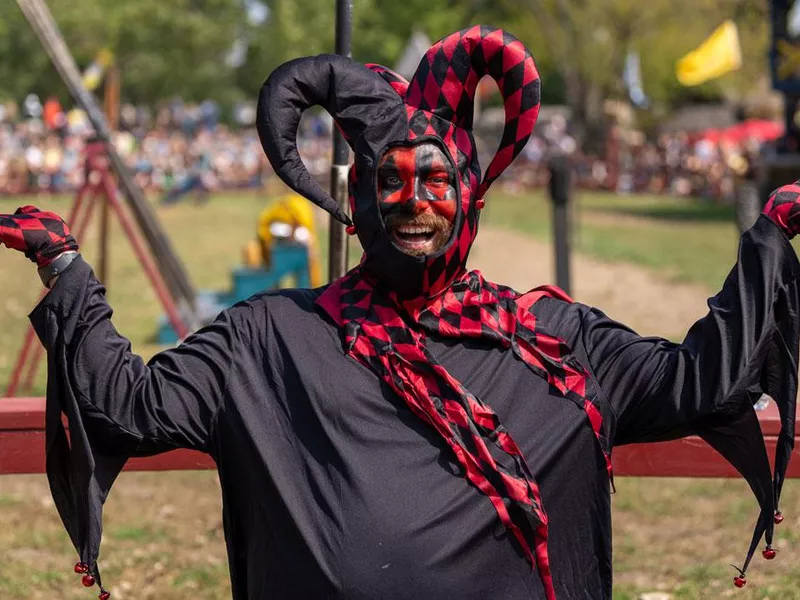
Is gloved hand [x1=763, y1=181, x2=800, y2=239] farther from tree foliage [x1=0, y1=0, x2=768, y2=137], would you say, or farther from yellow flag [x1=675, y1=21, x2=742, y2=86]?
tree foliage [x1=0, y1=0, x2=768, y2=137]

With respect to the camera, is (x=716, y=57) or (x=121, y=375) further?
(x=716, y=57)

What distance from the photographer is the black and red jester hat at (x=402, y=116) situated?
2.55 metres

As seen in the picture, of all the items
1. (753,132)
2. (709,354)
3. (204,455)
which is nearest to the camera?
(709,354)

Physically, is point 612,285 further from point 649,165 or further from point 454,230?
point 649,165

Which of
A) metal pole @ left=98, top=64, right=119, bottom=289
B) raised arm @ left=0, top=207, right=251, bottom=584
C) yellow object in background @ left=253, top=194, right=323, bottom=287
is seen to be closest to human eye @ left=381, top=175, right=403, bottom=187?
raised arm @ left=0, top=207, right=251, bottom=584

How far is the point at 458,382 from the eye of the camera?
98.3 inches

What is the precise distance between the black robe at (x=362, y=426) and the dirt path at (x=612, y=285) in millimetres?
7490

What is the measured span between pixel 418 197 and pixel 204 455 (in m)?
1.30

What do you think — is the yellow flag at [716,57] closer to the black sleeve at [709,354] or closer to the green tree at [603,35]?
the black sleeve at [709,354]

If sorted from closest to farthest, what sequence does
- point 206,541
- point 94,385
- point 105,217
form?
point 94,385
point 206,541
point 105,217

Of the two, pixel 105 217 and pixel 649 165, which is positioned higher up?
pixel 649 165

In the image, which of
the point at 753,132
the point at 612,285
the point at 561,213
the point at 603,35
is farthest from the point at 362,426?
the point at 603,35

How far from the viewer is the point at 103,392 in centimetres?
247

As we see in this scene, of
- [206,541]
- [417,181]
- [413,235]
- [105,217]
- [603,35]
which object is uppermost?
[603,35]
